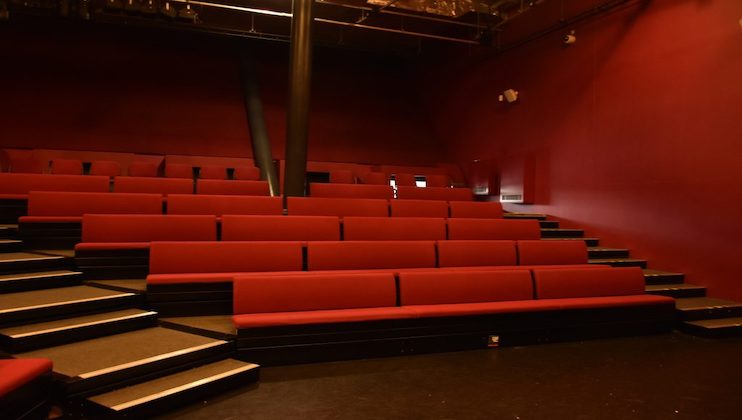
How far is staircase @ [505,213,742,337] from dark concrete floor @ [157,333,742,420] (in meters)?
0.38

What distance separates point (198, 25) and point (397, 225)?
4596mm

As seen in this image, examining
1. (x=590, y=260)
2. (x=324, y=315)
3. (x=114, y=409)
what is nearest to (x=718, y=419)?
(x=324, y=315)

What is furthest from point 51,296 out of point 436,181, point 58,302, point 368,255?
point 436,181

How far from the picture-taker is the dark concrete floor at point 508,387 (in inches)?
76.3

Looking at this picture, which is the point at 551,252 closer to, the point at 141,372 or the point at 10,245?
the point at 141,372

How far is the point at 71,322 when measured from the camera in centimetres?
230

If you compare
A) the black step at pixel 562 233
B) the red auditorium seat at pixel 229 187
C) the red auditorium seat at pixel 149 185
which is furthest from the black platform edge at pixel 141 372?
the black step at pixel 562 233

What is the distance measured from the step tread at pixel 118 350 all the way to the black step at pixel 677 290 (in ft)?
10.0

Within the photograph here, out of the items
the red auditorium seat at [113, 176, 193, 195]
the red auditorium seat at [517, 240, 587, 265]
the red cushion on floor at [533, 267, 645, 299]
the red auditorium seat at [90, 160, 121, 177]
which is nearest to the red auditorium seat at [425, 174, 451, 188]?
the red auditorium seat at [517, 240, 587, 265]

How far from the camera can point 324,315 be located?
2520 millimetres

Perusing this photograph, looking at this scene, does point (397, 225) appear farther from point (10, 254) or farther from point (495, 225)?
point (10, 254)

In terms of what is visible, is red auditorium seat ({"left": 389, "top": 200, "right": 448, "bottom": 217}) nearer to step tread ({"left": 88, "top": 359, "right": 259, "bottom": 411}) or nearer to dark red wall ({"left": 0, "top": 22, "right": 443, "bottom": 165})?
A: step tread ({"left": 88, "top": 359, "right": 259, "bottom": 411})

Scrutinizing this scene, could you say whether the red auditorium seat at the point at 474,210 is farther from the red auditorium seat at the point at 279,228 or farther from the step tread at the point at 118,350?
the step tread at the point at 118,350

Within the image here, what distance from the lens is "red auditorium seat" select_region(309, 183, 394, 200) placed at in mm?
4832
